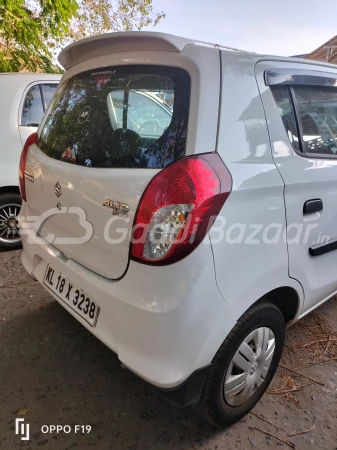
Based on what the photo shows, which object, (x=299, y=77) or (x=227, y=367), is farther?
(x=299, y=77)

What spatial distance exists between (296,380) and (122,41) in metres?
2.15

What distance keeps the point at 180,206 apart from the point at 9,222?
2.96 metres

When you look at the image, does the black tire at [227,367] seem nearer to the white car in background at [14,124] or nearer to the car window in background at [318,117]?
the car window in background at [318,117]

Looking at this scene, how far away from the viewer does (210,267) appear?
1304 mm

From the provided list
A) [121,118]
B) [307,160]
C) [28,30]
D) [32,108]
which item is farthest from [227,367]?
[28,30]

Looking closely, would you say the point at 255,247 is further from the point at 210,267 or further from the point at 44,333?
the point at 44,333

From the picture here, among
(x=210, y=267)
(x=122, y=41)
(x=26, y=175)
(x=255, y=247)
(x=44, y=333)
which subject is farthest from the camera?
(x=44, y=333)

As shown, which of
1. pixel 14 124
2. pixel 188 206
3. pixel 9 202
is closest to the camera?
pixel 188 206

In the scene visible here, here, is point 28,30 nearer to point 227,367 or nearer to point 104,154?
point 104,154

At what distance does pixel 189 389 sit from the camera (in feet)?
4.48

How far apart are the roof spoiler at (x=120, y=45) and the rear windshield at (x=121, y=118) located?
89mm

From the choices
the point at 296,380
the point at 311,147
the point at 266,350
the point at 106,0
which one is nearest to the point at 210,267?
the point at 266,350

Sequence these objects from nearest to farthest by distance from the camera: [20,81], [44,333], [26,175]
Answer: [26,175] → [44,333] → [20,81]

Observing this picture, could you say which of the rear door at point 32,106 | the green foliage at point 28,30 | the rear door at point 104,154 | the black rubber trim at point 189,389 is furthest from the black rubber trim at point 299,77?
the green foliage at point 28,30
